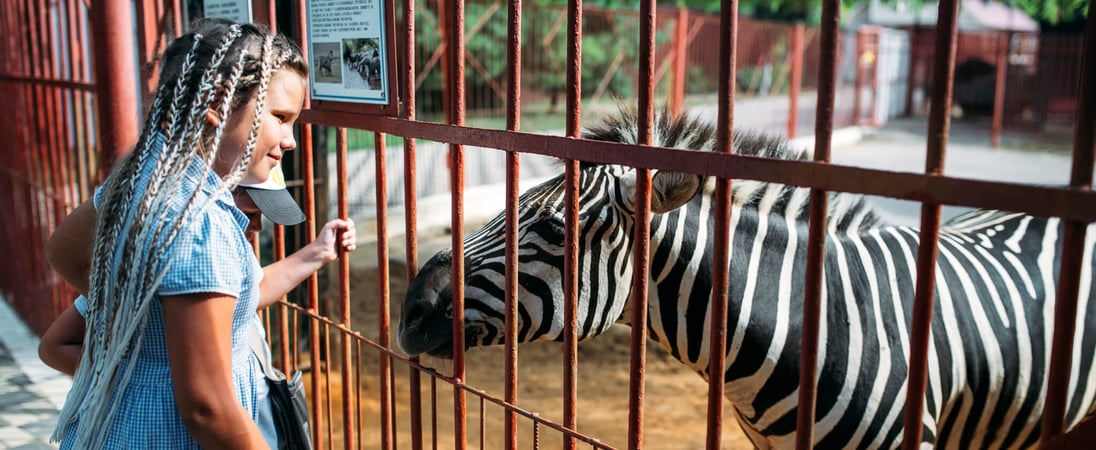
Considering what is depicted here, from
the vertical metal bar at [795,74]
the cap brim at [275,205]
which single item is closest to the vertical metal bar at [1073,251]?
the cap brim at [275,205]

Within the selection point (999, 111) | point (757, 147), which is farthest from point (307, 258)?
point (999, 111)

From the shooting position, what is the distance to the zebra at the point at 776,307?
2.14 metres

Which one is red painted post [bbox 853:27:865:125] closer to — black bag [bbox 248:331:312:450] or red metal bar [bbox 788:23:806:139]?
red metal bar [bbox 788:23:806:139]

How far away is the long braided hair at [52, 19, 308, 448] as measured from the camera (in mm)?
1470

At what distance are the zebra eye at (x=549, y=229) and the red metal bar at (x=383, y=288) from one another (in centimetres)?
41

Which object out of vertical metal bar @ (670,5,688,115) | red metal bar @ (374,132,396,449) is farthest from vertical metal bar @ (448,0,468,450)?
vertical metal bar @ (670,5,688,115)

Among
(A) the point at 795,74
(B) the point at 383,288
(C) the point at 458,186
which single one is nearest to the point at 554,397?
(B) the point at 383,288

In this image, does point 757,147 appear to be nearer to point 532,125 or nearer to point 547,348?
point 547,348

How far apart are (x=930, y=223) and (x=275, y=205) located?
1397 millimetres

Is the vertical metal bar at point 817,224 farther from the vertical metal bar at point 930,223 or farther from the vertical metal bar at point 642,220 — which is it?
the vertical metal bar at point 642,220

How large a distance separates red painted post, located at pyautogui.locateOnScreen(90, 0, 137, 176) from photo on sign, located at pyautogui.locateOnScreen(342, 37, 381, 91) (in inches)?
58.3

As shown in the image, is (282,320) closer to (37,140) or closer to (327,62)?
(327,62)

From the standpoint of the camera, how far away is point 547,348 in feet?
19.4

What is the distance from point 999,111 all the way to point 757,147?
16.7m
